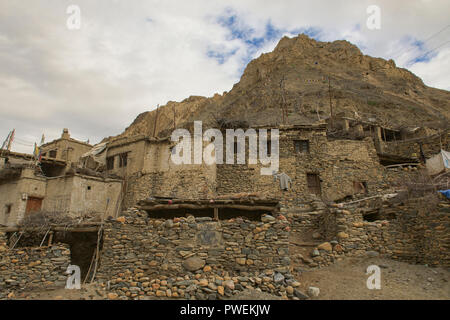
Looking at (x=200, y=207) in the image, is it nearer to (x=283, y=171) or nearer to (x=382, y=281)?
(x=382, y=281)

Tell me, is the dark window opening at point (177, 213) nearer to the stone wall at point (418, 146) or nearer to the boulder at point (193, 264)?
the boulder at point (193, 264)

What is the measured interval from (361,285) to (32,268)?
34.2 feet

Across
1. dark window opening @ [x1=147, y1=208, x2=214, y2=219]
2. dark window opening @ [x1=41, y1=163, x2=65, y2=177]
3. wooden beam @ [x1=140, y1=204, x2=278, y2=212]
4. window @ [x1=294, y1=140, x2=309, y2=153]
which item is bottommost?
dark window opening @ [x1=147, y1=208, x2=214, y2=219]

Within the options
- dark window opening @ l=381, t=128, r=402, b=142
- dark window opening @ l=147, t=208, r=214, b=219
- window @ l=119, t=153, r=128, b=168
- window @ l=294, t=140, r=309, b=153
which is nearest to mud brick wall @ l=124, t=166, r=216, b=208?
window @ l=119, t=153, r=128, b=168

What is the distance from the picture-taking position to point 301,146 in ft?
64.8

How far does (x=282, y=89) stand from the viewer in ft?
129

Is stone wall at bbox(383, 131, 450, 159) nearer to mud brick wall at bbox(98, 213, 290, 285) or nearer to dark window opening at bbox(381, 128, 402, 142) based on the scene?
dark window opening at bbox(381, 128, 402, 142)

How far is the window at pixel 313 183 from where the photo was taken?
61.0 feet

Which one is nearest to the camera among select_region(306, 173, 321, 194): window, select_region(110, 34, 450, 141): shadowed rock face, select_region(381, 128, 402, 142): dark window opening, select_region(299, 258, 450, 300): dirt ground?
select_region(299, 258, 450, 300): dirt ground

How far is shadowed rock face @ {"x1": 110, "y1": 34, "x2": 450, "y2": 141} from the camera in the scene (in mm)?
33969

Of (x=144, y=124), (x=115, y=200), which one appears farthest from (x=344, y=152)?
(x=144, y=124)

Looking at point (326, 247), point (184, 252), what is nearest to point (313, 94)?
point (326, 247)

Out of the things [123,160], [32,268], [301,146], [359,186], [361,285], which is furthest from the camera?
[123,160]

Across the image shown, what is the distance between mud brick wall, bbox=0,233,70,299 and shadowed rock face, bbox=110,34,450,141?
18815 millimetres
